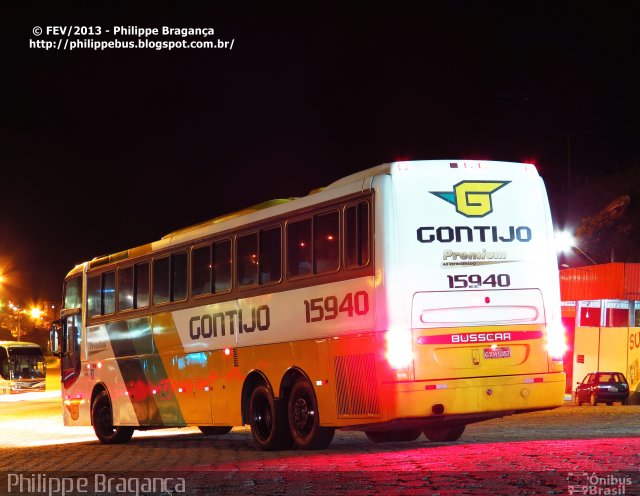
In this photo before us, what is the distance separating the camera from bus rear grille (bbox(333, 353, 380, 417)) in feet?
48.8

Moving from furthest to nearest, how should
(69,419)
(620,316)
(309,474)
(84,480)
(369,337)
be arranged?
(620,316) → (69,419) → (369,337) → (84,480) → (309,474)

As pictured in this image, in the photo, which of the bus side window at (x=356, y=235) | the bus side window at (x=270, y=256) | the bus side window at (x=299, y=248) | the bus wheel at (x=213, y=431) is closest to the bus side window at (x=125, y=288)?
the bus wheel at (x=213, y=431)

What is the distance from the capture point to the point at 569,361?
55438mm

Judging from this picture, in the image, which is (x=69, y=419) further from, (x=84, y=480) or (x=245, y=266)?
(x=84, y=480)

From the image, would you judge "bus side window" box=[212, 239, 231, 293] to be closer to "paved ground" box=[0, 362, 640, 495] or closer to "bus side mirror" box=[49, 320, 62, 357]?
"paved ground" box=[0, 362, 640, 495]

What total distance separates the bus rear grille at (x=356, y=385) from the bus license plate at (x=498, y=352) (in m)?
1.55

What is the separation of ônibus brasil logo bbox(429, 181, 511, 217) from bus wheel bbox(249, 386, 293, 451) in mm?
4151

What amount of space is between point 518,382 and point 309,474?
445 centimetres

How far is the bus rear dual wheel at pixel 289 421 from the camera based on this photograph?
16.3m

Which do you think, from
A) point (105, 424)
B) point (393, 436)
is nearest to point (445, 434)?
point (393, 436)

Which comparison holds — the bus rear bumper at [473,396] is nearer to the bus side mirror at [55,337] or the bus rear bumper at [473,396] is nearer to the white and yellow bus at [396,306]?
the white and yellow bus at [396,306]

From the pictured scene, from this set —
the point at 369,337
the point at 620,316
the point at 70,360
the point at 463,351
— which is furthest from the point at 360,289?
the point at 620,316

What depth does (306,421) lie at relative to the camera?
54.0 feet

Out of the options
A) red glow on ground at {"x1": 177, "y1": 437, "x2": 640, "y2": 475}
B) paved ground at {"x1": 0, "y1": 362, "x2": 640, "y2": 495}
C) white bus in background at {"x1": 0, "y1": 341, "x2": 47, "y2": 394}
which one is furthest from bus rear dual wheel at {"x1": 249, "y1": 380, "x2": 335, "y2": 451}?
white bus in background at {"x1": 0, "y1": 341, "x2": 47, "y2": 394}
